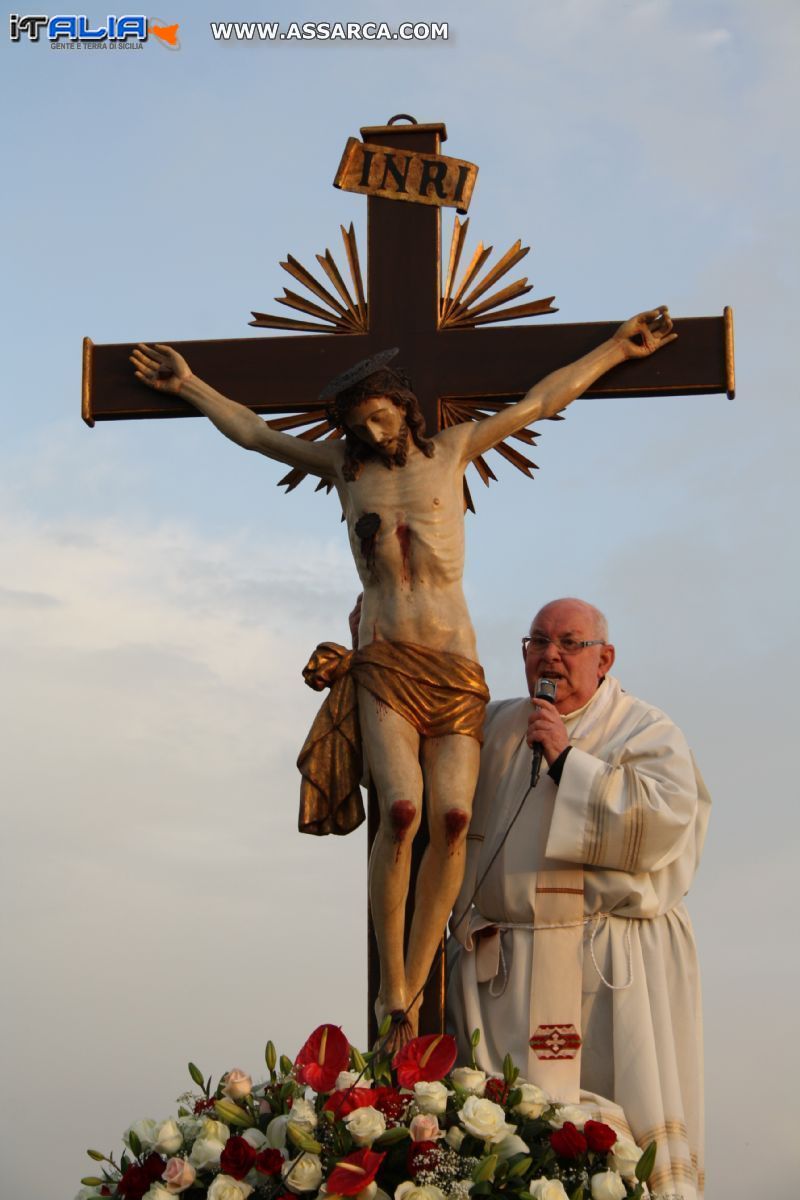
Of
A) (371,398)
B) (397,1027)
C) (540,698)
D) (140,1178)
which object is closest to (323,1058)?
(140,1178)

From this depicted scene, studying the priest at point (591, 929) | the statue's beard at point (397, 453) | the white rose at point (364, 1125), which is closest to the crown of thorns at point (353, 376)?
the statue's beard at point (397, 453)

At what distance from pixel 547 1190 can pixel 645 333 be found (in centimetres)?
377

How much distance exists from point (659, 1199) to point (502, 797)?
89.7 inches

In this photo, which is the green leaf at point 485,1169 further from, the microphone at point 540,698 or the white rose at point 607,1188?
the microphone at point 540,698

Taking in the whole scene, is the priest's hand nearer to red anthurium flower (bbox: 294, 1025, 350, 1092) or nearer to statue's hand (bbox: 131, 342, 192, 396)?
red anthurium flower (bbox: 294, 1025, 350, 1092)

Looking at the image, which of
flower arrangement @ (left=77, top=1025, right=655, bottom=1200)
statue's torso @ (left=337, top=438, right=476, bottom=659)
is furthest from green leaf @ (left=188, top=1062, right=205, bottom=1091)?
statue's torso @ (left=337, top=438, right=476, bottom=659)

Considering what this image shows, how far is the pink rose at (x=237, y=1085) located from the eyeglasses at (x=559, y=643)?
2529 mm

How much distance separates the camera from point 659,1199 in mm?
6887

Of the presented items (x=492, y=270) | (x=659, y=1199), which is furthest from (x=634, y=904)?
(x=492, y=270)

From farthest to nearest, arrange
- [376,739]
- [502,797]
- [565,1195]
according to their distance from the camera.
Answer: [502,797], [376,739], [565,1195]

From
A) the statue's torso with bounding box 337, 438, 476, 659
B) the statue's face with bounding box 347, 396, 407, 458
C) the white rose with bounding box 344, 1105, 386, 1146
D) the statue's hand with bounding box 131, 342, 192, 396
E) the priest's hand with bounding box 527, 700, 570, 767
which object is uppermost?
the statue's hand with bounding box 131, 342, 192, 396

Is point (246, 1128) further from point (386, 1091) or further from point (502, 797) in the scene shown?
point (502, 797)

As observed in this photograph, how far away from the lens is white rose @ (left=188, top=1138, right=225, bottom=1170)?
22.8 ft

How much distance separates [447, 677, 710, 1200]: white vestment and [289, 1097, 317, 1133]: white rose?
1658 millimetres
